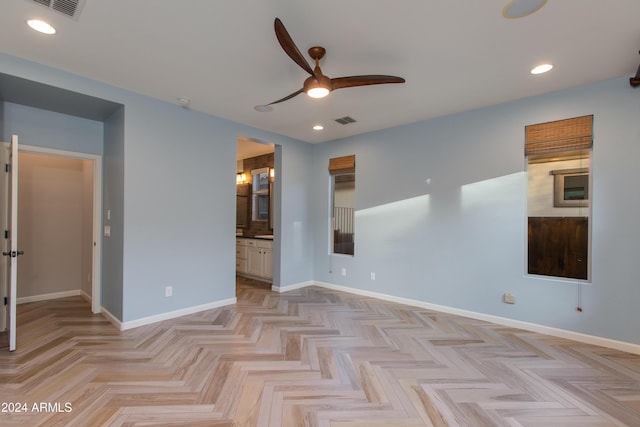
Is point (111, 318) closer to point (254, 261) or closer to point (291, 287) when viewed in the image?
point (291, 287)

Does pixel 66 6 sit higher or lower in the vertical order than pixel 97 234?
higher

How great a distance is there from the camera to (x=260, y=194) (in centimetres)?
672

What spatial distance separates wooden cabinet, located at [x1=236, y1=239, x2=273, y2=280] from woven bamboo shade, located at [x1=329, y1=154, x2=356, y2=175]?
1.75 meters

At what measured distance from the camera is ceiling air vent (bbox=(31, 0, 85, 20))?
196cm

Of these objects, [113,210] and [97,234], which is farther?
[97,234]

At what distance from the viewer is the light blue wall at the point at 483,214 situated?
2.92 meters

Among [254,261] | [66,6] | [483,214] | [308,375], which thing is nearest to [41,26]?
[66,6]

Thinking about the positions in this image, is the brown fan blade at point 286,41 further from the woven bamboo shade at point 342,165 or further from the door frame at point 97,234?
the door frame at point 97,234

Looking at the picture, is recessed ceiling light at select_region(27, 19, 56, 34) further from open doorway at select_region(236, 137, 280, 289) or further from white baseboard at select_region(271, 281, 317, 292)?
white baseboard at select_region(271, 281, 317, 292)

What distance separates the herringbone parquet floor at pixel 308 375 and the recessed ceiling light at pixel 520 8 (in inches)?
103

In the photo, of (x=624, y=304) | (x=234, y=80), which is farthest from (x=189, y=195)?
(x=624, y=304)

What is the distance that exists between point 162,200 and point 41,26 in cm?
184

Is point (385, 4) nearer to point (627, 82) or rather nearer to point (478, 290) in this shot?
point (627, 82)

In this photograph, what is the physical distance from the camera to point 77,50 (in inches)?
99.4
